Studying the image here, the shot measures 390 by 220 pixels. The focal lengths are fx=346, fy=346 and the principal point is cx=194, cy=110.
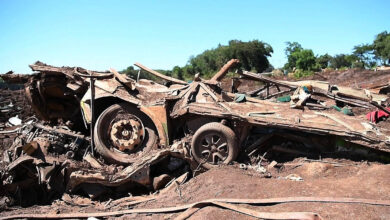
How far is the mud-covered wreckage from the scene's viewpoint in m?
5.79

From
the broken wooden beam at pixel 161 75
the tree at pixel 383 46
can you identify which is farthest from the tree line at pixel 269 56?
the broken wooden beam at pixel 161 75

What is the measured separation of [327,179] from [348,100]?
280cm

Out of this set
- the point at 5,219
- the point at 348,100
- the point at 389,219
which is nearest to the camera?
the point at 389,219

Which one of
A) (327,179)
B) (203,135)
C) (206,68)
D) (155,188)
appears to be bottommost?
(155,188)

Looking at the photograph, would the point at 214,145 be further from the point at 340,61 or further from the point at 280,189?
the point at 340,61

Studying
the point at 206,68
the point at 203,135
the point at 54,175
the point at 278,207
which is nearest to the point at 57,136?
the point at 54,175

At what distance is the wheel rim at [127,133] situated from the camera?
263 inches

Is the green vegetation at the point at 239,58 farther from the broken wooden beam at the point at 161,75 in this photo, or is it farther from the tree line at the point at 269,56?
the broken wooden beam at the point at 161,75

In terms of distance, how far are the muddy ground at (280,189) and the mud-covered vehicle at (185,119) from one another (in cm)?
34

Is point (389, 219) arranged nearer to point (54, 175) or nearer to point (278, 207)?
point (278, 207)

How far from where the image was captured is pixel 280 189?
15.6 ft

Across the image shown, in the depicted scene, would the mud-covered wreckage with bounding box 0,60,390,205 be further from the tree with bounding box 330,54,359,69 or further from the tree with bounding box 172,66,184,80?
the tree with bounding box 330,54,359,69

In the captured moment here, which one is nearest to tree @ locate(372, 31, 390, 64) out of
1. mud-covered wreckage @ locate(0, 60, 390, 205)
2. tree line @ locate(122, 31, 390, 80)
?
tree line @ locate(122, 31, 390, 80)

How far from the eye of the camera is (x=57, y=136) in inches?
286
